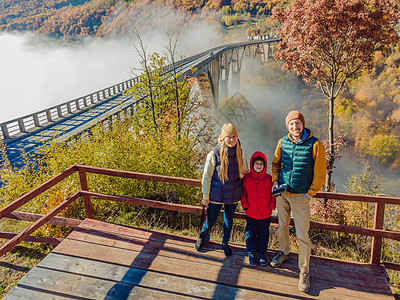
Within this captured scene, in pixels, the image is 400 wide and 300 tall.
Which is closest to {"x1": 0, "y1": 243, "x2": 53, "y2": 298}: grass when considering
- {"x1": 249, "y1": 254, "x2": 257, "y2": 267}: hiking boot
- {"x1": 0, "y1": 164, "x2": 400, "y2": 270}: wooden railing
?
{"x1": 0, "y1": 164, "x2": 400, "y2": 270}: wooden railing

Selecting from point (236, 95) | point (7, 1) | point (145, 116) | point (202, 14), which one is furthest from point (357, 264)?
point (7, 1)

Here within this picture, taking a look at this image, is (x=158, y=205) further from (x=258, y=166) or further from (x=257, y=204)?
(x=258, y=166)

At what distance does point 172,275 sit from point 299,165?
1899mm

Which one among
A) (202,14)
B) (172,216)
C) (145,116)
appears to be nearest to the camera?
(172,216)

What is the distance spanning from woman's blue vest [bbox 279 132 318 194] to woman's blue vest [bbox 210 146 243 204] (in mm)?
566

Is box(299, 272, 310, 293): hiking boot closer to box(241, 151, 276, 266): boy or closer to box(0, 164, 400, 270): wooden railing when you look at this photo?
box(241, 151, 276, 266): boy

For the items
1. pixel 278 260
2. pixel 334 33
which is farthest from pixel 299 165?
pixel 334 33

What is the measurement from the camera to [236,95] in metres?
60.2

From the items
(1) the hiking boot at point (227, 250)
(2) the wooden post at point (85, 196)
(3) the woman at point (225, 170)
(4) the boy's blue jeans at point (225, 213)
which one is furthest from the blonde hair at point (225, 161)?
(2) the wooden post at point (85, 196)

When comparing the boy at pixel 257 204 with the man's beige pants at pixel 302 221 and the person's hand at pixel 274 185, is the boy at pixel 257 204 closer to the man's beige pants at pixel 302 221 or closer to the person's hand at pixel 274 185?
the person's hand at pixel 274 185

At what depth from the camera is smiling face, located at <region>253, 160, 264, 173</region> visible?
10.9 ft

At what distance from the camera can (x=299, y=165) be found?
311 cm

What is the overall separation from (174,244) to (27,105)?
8277cm

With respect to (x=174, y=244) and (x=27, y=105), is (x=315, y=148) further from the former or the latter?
(x=27, y=105)
